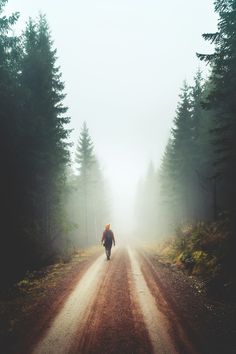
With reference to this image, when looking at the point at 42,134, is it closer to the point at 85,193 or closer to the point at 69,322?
the point at 69,322

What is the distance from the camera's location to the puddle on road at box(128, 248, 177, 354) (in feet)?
18.9

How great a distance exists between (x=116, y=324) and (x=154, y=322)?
1010mm

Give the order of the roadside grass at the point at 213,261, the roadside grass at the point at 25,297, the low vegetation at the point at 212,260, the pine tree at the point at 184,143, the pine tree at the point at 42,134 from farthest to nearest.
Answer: the pine tree at the point at 184,143 → the pine tree at the point at 42,134 → the low vegetation at the point at 212,260 → the roadside grass at the point at 213,261 → the roadside grass at the point at 25,297

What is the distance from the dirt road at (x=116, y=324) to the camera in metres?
5.77

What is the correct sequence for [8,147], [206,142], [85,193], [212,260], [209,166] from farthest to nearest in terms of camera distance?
1. [85,193]
2. [209,166]
3. [206,142]
4. [8,147]
5. [212,260]

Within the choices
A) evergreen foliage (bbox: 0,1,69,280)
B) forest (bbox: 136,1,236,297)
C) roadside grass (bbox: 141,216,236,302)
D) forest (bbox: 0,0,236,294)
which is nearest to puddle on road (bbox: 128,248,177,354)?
roadside grass (bbox: 141,216,236,302)

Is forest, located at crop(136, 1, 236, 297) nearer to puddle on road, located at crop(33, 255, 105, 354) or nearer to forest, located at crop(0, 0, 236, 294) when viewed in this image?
forest, located at crop(0, 0, 236, 294)

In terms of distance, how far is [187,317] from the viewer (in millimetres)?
7492

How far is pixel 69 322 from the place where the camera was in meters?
7.14

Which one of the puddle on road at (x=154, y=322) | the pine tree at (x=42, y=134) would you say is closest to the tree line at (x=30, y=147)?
the pine tree at (x=42, y=134)

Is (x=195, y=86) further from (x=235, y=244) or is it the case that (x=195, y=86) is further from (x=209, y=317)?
(x=209, y=317)

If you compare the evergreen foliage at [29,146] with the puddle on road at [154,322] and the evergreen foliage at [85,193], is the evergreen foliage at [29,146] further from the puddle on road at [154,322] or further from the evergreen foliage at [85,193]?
the evergreen foliage at [85,193]

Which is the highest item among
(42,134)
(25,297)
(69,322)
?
(42,134)

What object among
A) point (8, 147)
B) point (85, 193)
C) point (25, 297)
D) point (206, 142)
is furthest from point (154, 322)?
point (85, 193)
